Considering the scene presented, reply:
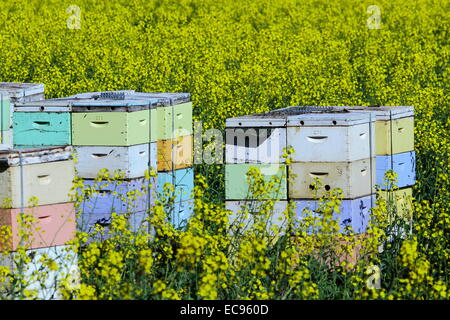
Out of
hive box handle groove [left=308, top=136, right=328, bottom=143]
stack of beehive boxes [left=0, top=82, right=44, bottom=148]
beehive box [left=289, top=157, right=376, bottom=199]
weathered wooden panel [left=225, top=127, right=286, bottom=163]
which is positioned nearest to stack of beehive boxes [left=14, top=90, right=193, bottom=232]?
stack of beehive boxes [left=0, top=82, right=44, bottom=148]

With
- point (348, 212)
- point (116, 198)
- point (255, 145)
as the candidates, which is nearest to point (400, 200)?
point (348, 212)

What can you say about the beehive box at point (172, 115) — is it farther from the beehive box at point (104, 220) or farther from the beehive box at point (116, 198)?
the beehive box at point (104, 220)

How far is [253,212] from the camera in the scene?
8.45 m

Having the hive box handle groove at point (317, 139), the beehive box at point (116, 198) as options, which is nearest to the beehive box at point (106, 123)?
the beehive box at point (116, 198)

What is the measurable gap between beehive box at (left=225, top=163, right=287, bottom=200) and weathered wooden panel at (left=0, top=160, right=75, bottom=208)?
4.61ft

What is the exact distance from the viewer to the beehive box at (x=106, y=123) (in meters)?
8.81

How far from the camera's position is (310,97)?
13688 mm

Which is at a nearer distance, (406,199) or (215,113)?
(406,199)

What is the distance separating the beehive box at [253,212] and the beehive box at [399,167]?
3.53ft

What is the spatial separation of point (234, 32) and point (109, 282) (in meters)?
15.3
